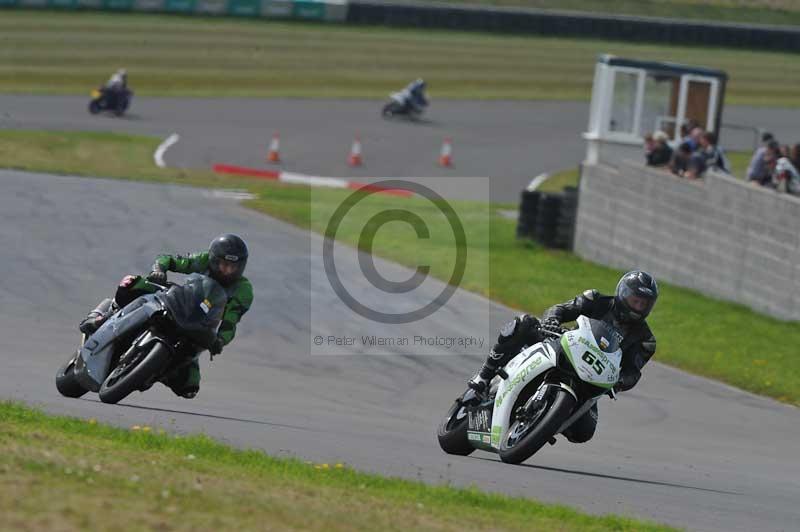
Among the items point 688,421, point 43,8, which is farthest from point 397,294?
point 43,8

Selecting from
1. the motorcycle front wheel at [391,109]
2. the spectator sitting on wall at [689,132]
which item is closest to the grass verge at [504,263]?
the spectator sitting on wall at [689,132]

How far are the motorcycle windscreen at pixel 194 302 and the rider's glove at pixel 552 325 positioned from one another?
2.47 meters

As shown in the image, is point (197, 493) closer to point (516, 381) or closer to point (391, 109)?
point (516, 381)

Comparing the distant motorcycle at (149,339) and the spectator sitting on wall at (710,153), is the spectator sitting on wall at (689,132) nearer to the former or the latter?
the spectator sitting on wall at (710,153)

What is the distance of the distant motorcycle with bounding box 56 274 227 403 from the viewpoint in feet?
34.2

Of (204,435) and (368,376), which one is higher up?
(204,435)

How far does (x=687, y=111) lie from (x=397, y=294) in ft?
33.4

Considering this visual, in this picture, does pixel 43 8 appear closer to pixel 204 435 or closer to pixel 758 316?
pixel 758 316

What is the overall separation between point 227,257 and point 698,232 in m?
12.3

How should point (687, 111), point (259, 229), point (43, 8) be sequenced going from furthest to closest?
point (43, 8) → point (687, 111) → point (259, 229)

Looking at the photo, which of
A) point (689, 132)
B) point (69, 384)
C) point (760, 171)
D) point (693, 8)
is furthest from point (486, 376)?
point (693, 8)

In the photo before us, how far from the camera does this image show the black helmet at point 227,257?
10805mm

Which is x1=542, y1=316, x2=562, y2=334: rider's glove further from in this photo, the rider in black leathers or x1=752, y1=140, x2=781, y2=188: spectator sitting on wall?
x1=752, y1=140, x2=781, y2=188: spectator sitting on wall

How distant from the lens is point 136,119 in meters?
36.6
